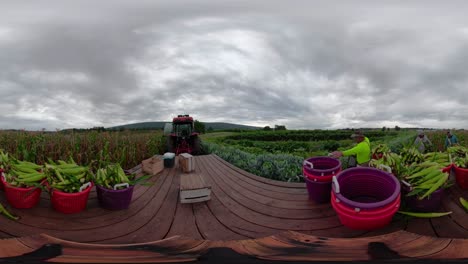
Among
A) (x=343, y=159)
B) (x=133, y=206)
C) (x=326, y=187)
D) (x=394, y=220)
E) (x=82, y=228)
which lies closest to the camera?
(x=394, y=220)

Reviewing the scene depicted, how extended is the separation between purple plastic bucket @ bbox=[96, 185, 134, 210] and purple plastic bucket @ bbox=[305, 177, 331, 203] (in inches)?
82.9

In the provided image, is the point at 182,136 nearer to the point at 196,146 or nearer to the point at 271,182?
the point at 196,146

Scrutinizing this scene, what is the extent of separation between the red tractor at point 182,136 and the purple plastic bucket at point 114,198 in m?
6.73

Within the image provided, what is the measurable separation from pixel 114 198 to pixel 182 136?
6955mm

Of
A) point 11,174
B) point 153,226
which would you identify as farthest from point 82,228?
point 11,174

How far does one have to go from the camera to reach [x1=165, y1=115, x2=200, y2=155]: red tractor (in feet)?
31.2

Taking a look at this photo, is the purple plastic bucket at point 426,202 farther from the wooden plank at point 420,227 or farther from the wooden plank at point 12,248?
the wooden plank at point 12,248

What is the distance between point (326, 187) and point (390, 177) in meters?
0.68

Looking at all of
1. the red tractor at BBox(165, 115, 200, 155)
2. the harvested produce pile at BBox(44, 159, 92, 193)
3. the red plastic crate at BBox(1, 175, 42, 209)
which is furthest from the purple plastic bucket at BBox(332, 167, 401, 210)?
the red tractor at BBox(165, 115, 200, 155)

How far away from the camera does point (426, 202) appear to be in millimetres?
2037

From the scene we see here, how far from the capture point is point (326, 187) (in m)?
2.60

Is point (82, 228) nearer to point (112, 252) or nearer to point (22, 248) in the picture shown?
point (22, 248)

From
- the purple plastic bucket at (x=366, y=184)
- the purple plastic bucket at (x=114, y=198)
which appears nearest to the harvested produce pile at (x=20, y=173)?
the purple plastic bucket at (x=114, y=198)

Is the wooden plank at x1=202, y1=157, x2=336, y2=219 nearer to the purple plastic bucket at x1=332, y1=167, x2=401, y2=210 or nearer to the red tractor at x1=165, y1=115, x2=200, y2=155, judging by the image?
the purple plastic bucket at x1=332, y1=167, x2=401, y2=210
